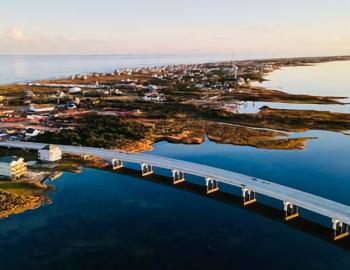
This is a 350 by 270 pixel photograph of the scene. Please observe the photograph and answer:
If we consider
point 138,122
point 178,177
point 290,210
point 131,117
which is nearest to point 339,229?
point 290,210

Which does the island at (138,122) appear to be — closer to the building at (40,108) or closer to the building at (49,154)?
the building at (40,108)

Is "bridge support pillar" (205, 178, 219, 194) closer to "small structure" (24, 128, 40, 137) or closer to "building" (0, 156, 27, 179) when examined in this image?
"building" (0, 156, 27, 179)

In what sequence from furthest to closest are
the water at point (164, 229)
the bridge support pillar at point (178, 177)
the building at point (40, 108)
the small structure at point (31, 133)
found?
the building at point (40, 108) → the small structure at point (31, 133) → the bridge support pillar at point (178, 177) → the water at point (164, 229)

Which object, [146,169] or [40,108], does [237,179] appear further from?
[40,108]

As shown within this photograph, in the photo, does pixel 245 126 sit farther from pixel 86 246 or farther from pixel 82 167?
pixel 86 246

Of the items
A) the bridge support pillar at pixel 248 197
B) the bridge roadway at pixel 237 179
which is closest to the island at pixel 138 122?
the bridge roadway at pixel 237 179

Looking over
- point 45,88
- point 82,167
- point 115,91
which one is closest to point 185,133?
point 82,167
